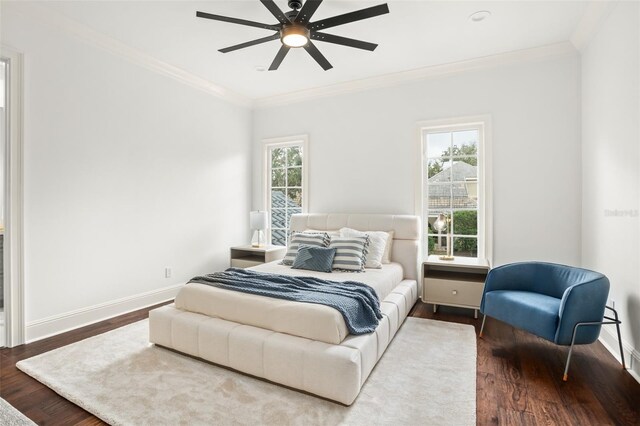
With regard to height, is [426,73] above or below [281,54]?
above

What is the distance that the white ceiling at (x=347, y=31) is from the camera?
9.37 feet

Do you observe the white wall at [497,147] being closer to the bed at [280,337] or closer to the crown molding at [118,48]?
the crown molding at [118,48]

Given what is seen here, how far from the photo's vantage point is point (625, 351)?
8.23 ft

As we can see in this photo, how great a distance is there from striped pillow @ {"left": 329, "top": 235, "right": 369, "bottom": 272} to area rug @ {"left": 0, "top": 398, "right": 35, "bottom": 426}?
8.38 feet

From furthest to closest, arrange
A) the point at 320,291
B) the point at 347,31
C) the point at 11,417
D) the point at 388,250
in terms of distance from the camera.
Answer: the point at 388,250, the point at 347,31, the point at 320,291, the point at 11,417

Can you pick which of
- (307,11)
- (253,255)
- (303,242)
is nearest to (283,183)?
(253,255)

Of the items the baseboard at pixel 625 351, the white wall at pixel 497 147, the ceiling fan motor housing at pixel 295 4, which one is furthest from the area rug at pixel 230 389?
the ceiling fan motor housing at pixel 295 4

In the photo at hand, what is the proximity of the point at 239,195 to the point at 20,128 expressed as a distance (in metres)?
2.82

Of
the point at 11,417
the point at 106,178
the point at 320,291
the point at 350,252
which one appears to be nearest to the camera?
the point at 11,417

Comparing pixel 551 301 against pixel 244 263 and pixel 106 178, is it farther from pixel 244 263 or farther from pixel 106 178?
pixel 106 178

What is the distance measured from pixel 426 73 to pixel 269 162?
106 inches

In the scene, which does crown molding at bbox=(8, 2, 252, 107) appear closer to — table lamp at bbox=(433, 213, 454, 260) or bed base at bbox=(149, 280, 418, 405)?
bed base at bbox=(149, 280, 418, 405)

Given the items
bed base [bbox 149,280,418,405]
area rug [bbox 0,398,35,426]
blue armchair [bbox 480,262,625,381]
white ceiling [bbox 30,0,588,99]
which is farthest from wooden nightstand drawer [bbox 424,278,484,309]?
area rug [bbox 0,398,35,426]

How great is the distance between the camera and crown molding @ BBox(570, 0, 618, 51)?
2.73 metres
